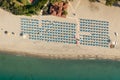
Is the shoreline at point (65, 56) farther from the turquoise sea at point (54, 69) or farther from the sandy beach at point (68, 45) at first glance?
the turquoise sea at point (54, 69)

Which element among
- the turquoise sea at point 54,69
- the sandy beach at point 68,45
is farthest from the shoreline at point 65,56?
the turquoise sea at point 54,69

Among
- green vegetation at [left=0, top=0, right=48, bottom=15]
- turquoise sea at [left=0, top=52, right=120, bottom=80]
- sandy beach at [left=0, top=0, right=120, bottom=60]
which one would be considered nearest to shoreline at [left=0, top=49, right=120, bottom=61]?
sandy beach at [left=0, top=0, right=120, bottom=60]

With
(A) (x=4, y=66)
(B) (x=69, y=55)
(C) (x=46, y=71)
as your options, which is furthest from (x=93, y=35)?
(A) (x=4, y=66)

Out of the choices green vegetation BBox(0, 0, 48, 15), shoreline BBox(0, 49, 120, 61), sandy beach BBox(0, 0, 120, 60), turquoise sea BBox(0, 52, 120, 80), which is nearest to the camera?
green vegetation BBox(0, 0, 48, 15)

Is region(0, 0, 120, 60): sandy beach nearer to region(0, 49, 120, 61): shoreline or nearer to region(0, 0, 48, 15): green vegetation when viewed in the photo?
region(0, 49, 120, 61): shoreline

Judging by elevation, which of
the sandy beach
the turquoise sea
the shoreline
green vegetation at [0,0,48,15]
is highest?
green vegetation at [0,0,48,15]

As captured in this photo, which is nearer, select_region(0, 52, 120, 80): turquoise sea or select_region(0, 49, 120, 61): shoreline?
select_region(0, 49, 120, 61): shoreline

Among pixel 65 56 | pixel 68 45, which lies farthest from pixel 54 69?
pixel 68 45
